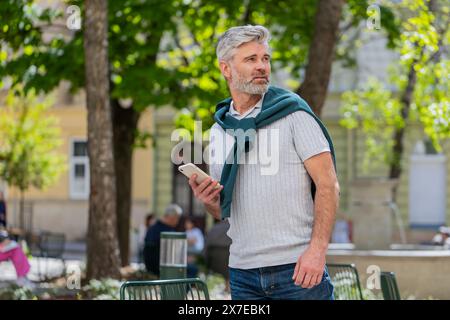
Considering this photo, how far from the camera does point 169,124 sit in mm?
34281

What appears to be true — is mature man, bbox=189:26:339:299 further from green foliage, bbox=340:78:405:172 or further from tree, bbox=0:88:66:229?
tree, bbox=0:88:66:229

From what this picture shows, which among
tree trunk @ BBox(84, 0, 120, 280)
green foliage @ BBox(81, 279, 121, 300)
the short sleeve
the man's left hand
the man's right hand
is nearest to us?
the man's left hand

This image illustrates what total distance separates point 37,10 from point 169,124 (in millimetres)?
16274

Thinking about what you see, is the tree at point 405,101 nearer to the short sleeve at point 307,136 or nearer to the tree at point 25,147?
the tree at point 25,147

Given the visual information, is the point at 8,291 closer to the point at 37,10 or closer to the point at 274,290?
the point at 37,10

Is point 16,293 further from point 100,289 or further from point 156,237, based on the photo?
point 156,237

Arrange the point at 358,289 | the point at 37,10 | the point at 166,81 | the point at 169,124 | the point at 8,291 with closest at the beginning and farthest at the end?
the point at 358,289 → the point at 8,291 → the point at 166,81 → the point at 37,10 → the point at 169,124

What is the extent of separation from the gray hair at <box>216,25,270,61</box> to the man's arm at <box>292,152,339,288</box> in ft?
1.93

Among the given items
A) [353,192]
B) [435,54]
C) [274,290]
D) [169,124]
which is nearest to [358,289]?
[274,290]

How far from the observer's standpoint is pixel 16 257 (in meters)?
13.7

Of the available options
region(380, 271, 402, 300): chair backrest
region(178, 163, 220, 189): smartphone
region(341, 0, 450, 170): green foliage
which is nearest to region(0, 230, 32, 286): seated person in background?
region(341, 0, 450, 170): green foliage

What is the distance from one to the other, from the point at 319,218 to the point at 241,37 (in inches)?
33.3

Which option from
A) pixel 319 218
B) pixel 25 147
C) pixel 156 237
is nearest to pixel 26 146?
pixel 25 147

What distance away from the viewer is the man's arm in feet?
13.1
